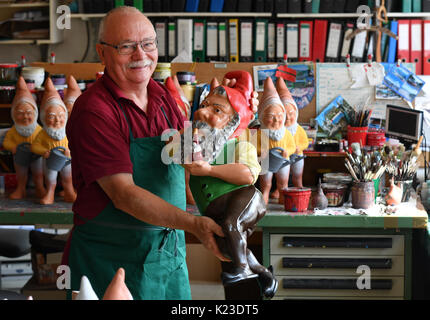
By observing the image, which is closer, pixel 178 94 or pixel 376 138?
pixel 178 94

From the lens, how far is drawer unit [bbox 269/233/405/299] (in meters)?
2.71

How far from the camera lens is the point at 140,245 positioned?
160cm

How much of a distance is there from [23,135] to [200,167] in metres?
1.79

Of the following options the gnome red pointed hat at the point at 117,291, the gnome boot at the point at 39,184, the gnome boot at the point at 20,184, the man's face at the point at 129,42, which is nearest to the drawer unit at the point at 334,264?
the gnome boot at the point at 39,184

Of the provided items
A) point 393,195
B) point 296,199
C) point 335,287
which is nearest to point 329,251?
point 335,287

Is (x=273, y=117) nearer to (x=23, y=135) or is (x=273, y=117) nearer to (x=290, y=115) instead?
(x=290, y=115)

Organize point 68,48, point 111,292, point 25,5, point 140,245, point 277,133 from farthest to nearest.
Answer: point 68,48
point 25,5
point 277,133
point 140,245
point 111,292

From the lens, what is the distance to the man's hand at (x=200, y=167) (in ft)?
4.45

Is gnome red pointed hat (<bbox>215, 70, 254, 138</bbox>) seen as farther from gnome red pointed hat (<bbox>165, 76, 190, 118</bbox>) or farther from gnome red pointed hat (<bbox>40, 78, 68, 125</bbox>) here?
gnome red pointed hat (<bbox>40, 78, 68, 125</bbox>)

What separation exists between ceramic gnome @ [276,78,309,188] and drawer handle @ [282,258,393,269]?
1.35 feet

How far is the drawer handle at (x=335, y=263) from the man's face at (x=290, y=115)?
645 mm

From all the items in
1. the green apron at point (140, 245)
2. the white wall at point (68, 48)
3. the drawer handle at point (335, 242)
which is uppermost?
the white wall at point (68, 48)

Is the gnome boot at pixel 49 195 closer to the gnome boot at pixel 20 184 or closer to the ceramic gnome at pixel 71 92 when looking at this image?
the gnome boot at pixel 20 184

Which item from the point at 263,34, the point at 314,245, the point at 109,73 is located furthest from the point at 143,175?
the point at 263,34
